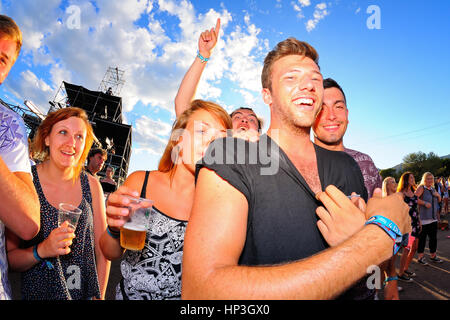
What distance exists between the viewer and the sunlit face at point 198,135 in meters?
1.98

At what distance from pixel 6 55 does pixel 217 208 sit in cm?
172

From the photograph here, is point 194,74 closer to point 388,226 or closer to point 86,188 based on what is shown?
point 86,188

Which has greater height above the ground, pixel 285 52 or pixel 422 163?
pixel 422 163

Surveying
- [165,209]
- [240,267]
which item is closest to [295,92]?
[240,267]

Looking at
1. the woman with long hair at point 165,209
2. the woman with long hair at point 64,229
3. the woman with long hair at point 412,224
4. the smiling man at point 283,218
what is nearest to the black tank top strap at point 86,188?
the woman with long hair at point 64,229

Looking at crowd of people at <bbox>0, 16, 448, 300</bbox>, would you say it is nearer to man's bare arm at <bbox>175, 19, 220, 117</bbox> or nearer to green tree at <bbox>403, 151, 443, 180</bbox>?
man's bare arm at <bbox>175, 19, 220, 117</bbox>

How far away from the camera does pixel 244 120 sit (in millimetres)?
3420

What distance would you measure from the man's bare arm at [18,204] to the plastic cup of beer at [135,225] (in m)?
0.50

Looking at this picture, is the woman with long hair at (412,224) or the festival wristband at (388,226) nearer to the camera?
the festival wristband at (388,226)

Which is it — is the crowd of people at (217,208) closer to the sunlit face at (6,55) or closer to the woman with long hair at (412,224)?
the sunlit face at (6,55)
